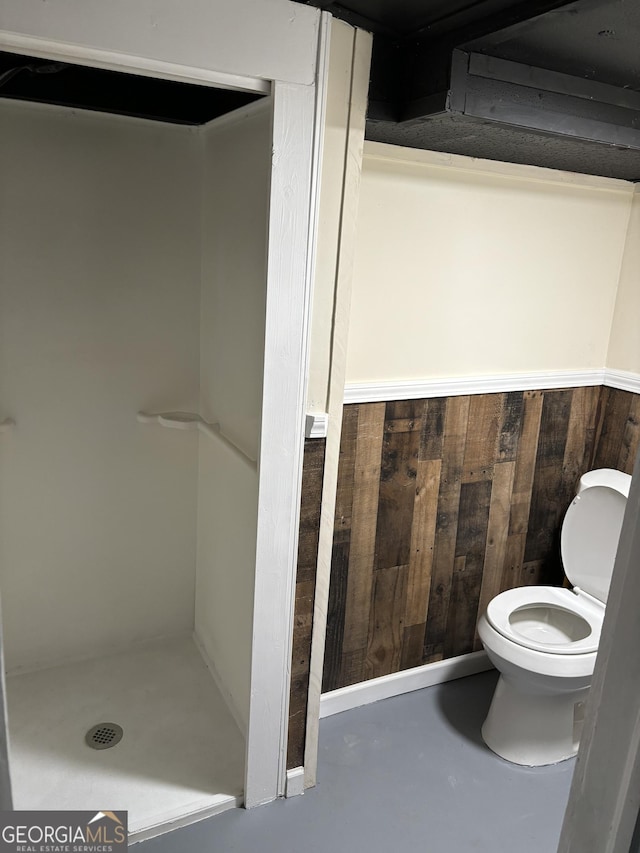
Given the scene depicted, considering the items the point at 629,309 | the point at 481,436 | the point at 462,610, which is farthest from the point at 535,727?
the point at 629,309

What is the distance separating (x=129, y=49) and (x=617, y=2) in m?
0.95

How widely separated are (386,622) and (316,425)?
0.95 meters

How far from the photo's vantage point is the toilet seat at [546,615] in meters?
2.35

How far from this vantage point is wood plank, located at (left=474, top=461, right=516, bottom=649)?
2.59m

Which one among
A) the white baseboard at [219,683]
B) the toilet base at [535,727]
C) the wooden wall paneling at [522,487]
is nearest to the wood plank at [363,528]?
the white baseboard at [219,683]

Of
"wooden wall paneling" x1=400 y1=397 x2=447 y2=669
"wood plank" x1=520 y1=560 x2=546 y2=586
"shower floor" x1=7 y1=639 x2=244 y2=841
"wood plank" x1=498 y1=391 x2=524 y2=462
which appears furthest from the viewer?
"wood plank" x1=520 y1=560 x2=546 y2=586

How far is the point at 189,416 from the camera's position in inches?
99.6

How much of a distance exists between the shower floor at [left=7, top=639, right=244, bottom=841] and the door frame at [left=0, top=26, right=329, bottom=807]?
21cm

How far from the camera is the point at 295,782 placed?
6.94ft

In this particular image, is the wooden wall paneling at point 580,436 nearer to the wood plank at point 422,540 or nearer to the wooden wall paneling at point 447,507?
the wooden wall paneling at point 447,507

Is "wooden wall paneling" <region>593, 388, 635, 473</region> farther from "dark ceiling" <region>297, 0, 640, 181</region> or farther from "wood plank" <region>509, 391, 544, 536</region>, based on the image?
"dark ceiling" <region>297, 0, 640, 181</region>

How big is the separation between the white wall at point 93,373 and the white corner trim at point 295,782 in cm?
92

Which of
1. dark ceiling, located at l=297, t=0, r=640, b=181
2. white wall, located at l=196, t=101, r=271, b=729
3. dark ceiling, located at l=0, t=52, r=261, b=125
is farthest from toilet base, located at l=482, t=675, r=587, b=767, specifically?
dark ceiling, located at l=0, t=52, r=261, b=125

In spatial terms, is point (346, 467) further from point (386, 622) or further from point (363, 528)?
point (386, 622)
